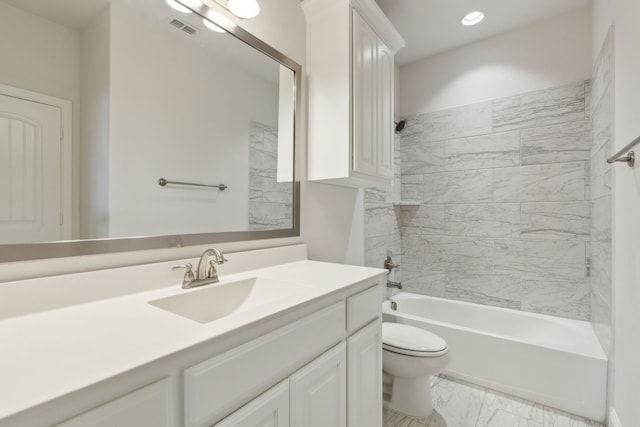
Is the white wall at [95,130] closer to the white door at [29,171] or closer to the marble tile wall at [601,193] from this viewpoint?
the white door at [29,171]

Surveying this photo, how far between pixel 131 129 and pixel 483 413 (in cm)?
231

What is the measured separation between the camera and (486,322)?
8.16ft

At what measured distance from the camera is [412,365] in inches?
64.8

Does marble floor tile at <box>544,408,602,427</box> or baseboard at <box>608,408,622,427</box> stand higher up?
baseboard at <box>608,408,622,427</box>

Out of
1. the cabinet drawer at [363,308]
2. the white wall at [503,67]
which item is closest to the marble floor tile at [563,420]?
the cabinet drawer at [363,308]

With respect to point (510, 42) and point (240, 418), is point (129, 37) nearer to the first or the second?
point (240, 418)

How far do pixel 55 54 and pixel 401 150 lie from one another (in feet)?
9.02

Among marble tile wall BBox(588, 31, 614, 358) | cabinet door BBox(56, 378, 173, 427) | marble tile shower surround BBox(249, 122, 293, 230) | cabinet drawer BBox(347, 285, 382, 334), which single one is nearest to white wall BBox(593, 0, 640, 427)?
marble tile wall BBox(588, 31, 614, 358)

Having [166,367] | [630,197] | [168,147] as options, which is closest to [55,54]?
[168,147]

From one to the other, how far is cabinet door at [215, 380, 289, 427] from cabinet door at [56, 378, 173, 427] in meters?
0.15

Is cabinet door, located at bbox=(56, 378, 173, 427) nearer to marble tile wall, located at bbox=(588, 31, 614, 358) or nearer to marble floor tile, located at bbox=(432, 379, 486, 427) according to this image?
marble floor tile, located at bbox=(432, 379, 486, 427)

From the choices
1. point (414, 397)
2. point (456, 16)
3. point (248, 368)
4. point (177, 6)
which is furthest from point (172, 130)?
point (456, 16)

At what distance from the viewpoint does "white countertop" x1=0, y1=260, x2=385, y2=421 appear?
1.45ft

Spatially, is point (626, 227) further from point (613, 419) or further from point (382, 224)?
point (382, 224)
